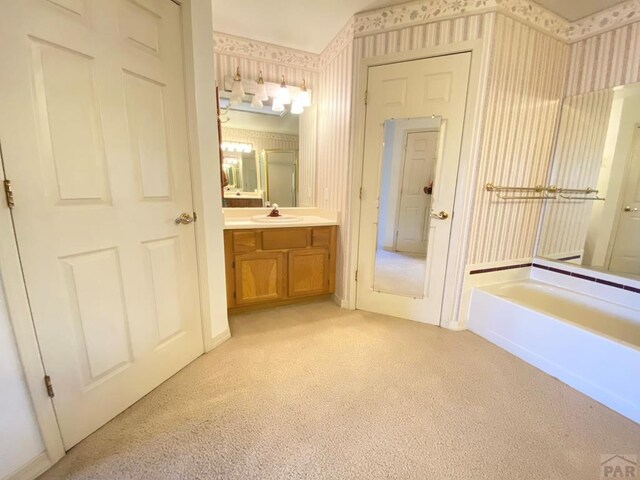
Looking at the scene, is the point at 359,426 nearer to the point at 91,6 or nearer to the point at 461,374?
the point at 461,374

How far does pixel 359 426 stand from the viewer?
4.16 ft

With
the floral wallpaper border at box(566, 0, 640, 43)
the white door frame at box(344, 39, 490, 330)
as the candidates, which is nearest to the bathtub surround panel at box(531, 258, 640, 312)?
the white door frame at box(344, 39, 490, 330)

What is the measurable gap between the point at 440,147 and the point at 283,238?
1429mm

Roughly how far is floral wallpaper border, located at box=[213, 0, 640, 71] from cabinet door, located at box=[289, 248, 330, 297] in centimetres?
179

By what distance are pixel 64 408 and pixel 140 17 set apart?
68.8 inches

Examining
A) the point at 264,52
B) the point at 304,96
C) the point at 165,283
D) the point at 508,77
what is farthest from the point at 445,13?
the point at 165,283

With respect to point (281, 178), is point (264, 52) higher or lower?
higher

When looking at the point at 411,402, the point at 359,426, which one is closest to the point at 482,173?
the point at 411,402

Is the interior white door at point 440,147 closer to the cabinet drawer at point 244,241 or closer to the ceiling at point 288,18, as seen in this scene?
the ceiling at point 288,18

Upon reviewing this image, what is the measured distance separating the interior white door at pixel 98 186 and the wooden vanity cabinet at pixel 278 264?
631 millimetres

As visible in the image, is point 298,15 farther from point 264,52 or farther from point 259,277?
point 259,277

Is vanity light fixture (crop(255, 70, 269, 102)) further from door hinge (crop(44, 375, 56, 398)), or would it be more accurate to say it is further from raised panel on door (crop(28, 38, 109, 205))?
door hinge (crop(44, 375, 56, 398))

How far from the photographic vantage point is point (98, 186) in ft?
3.71

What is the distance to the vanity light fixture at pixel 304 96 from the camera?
2.61m
